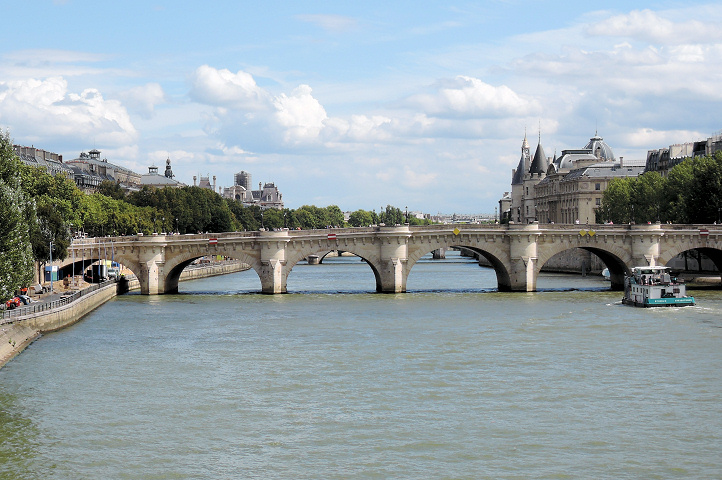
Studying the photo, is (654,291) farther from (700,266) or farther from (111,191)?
(111,191)

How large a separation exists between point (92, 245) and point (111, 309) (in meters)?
11.5

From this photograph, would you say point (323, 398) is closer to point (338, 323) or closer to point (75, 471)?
point (75, 471)

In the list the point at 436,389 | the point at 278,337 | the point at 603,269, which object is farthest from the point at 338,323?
the point at 603,269

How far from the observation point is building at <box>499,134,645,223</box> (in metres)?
149

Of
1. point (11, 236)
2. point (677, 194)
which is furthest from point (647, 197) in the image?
point (11, 236)

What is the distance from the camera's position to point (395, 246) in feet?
248

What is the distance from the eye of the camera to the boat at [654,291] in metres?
64.9

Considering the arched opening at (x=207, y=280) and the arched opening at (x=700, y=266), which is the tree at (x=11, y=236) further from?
the arched opening at (x=700, y=266)

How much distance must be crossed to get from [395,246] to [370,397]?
40140 mm

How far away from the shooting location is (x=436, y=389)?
37.1 meters

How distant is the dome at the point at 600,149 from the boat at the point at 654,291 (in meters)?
107

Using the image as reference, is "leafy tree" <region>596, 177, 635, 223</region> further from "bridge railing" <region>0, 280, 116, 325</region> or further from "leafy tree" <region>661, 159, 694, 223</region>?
"bridge railing" <region>0, 280, 116, 325</region>

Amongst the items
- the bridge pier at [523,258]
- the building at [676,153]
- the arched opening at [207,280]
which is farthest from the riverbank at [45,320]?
the building at [676,153]

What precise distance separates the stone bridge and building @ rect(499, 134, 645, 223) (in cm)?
6493
